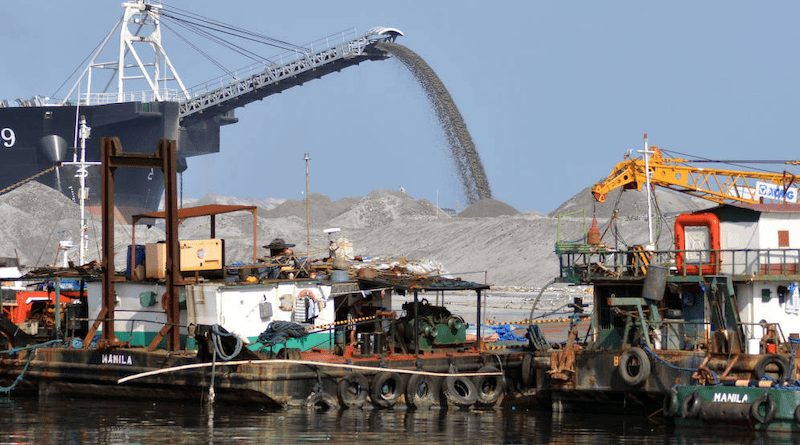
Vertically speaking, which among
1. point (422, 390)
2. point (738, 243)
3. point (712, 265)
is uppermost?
point (738, 243)

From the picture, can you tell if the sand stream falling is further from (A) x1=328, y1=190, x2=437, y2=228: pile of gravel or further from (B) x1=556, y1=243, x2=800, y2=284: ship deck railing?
(B) x1=556, y1=243, x2=800, y2=284: ship deck railing

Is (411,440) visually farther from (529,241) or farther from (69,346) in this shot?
(529,241)

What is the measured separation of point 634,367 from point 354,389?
5.74 meters

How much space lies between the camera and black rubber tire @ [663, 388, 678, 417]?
21.1 meters

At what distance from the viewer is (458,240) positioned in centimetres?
7744

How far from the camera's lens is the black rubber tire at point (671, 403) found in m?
21.1

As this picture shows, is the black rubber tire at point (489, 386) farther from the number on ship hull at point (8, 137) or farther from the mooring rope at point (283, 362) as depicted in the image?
the number on ship hull at point (8, 137)

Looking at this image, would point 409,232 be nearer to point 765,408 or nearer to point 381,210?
point 381,210

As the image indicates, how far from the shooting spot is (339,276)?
86.0ft

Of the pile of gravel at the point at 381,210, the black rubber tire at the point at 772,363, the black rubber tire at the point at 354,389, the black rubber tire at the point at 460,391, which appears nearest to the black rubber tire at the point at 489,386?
the black rubber tire at the point at 460,391

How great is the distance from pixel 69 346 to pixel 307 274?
5.81m

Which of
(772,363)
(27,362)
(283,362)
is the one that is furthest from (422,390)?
(27,362)

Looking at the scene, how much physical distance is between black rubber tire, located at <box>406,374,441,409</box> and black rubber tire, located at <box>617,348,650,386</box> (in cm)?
401

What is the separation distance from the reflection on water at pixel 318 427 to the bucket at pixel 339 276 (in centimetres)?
365
